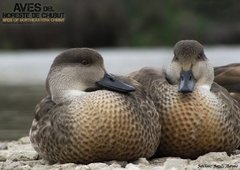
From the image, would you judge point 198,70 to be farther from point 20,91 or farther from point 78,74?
point 20,91

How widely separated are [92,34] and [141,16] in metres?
8.69

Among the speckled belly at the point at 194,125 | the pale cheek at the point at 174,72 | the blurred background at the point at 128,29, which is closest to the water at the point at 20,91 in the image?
the pale cheek at the point at 174,72

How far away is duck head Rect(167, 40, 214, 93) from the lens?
19.9 feet

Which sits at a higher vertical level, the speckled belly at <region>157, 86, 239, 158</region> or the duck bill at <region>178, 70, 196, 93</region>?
the duck bill at <region>178, 70, 196, 93</region>

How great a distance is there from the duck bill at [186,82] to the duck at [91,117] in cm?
25

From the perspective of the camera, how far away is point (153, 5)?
50906 millimetres

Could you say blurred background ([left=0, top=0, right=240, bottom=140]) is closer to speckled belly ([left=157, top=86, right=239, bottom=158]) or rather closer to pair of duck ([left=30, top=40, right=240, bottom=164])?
pair of duck ([left=30, top=40, right=240, bottom=164])

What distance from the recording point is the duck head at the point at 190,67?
6055mm

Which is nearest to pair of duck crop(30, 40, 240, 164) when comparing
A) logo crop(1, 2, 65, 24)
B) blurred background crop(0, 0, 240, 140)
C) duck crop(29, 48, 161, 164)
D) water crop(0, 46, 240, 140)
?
duck crop(29, 48, 161, 164)

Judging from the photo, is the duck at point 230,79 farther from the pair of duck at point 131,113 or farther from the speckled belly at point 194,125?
the speckled belly at point 194,125

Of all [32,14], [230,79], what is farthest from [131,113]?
[32,14]

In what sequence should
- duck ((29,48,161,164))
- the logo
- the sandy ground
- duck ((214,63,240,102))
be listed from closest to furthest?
the sandy ground → duck ((29,48,161,164)) → duck ((214,63,240,102)) → the logo

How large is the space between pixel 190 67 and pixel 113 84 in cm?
61

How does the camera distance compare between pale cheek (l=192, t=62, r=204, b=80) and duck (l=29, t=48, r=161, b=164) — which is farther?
pale cheek (l=192, t=62, r=204, b=80)
